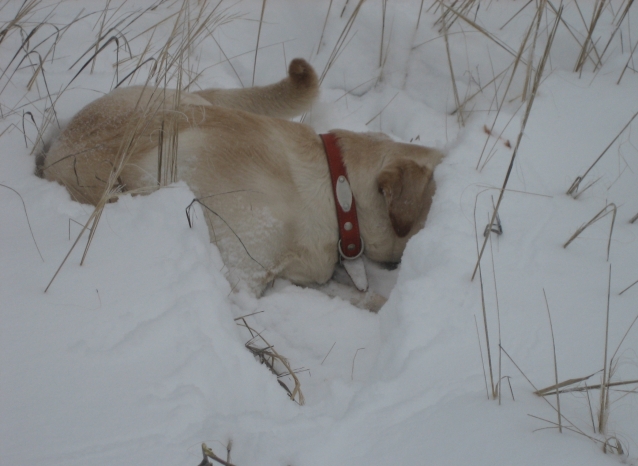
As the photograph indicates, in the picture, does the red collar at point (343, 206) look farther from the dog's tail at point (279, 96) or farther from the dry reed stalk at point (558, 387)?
the dry reed stalk at point (558, 387)

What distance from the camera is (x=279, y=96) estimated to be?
3.17 meters

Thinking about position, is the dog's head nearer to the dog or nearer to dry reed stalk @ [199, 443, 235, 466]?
the dog

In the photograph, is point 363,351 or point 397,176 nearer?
point 363,351

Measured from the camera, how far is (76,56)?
3.54 meters

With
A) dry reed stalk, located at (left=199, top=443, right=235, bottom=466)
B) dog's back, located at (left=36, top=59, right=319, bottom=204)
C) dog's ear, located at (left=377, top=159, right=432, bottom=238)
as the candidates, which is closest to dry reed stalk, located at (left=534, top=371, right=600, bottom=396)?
dry reed stalk, located at (left=199, top=443, right=235, bottom=466)

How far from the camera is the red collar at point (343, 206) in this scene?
2.57 metres

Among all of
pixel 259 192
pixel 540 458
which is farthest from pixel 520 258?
pixel 259 192

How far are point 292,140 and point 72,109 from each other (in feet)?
4.22

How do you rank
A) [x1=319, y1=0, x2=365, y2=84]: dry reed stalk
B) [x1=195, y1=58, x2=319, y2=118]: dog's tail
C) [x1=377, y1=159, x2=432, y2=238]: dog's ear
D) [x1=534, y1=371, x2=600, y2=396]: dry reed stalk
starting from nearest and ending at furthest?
1. [x1=534, y1=371, x2=600, y2=396]: dry reed stalk
2. [x1=377, y1=159, x2=432, y2=238]: dog's ear
3. [x1=195, y1=58, x2=319, y2=118]: dog's tail
4. [x1=319, y1=0, x2=365, y2=84]: dry reed stalk

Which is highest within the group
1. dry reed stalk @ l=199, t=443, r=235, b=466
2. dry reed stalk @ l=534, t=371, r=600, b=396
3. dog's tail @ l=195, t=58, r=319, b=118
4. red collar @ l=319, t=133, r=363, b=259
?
dog's tail @ l=195, t=58, r=319, b=118

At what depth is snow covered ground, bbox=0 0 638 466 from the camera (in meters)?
1.29

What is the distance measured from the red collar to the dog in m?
0.03

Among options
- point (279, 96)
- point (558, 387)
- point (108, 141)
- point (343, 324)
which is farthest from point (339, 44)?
point (558, 387)

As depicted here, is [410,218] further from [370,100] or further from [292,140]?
[370,100]
